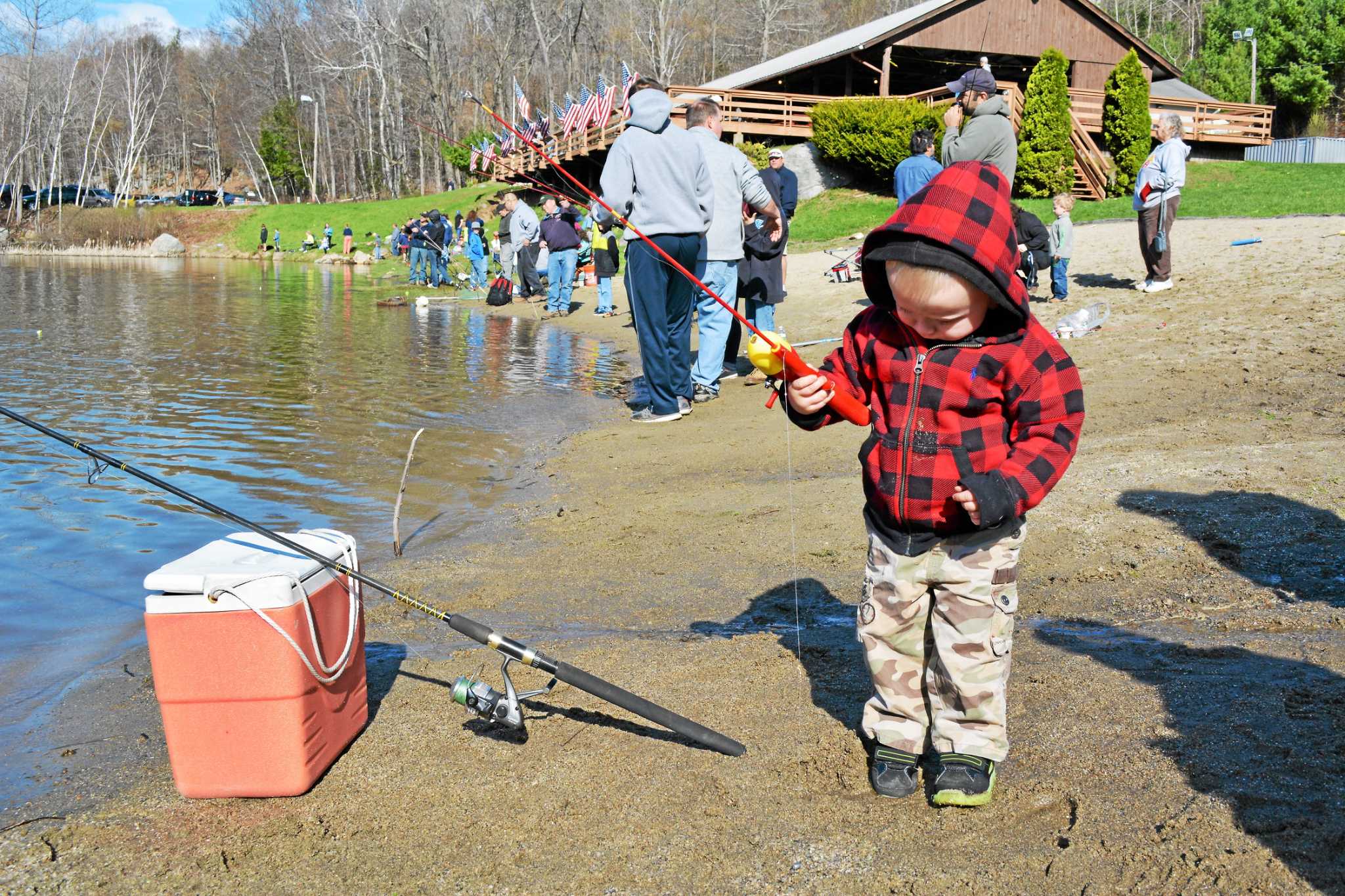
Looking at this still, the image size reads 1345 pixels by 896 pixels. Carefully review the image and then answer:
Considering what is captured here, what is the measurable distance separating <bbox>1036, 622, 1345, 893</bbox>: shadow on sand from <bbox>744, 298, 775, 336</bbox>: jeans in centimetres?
687

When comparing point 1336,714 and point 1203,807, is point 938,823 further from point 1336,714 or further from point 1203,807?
point 1336,714

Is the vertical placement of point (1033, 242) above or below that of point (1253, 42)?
below

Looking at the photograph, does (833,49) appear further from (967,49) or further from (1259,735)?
(1259,735)

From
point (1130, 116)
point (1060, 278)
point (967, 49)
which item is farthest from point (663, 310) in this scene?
point (967, 49)

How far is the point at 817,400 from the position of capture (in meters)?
3.07

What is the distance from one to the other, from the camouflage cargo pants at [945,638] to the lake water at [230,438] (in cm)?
270

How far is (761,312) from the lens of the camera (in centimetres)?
1085

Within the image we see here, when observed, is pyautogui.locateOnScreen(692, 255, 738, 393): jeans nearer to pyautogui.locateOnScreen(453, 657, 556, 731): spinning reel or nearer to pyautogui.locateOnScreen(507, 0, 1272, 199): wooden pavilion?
pyautogui.locateOnScreen(453, 657, 556, 731): spinning reel

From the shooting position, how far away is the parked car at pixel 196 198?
7898 centimetres

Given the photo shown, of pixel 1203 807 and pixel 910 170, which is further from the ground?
pixel 910 170

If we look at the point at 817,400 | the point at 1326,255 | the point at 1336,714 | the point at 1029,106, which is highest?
the point at 1029,106

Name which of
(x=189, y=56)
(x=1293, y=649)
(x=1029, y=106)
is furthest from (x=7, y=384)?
(x=189, y=56)

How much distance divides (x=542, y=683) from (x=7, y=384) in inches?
390

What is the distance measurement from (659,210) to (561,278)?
35.7 ft
